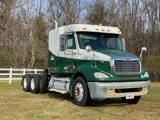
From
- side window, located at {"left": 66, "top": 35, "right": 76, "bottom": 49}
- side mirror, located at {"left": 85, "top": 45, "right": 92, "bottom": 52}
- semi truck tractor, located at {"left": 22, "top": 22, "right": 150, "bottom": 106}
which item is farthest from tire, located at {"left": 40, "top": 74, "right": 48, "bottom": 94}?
side mirror, located at {"left": 85, "top": 45, "right": 92, "bottom": 52}

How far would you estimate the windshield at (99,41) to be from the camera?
10.3 m

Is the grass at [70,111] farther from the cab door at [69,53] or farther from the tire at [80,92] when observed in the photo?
the cab door at [69,53]

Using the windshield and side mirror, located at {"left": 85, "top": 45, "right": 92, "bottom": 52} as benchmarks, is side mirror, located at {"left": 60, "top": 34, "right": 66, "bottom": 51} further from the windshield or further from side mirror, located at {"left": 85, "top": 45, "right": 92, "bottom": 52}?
side mirror, located at {"left": 85, "top": 45, "right": 92, "bottom": 52}

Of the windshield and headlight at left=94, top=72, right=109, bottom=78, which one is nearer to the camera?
headlight at left=94, top=72, right=109, bottom=78

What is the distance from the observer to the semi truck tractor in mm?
9117

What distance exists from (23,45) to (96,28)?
25.8 meters

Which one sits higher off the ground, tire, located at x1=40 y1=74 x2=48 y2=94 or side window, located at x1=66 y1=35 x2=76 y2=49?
side window, located at x1=66 y1=35 x2=76 y2=49

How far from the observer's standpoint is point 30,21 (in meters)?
35.7

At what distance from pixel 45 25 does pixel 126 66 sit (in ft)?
100

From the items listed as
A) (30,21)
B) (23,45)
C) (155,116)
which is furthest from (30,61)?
(155,116)

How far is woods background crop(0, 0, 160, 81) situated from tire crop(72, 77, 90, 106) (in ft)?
76.1

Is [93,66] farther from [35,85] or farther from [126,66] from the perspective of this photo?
[35,85]

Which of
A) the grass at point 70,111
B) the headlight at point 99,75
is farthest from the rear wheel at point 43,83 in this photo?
the headlight at point 99,75

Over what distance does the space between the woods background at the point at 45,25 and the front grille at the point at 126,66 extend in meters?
22.8
